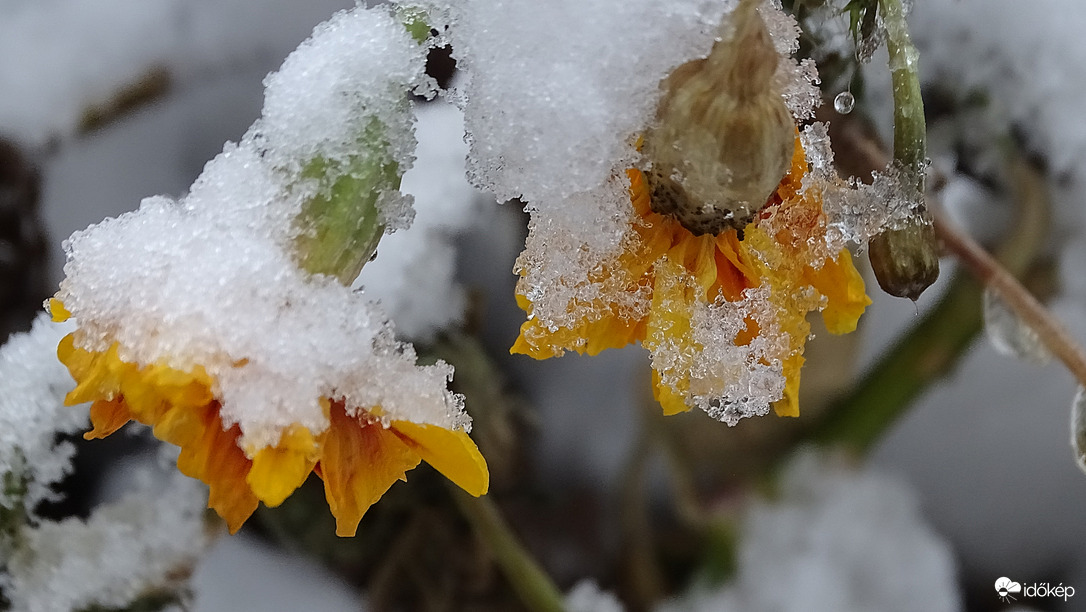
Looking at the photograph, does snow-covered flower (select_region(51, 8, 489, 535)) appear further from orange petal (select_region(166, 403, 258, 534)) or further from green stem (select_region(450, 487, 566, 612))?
green stem (select_region(450, 487, 566, 612))

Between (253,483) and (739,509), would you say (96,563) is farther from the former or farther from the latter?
(739,509)

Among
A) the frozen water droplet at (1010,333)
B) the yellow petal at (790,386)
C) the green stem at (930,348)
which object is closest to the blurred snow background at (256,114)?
the green stem at (930,348)

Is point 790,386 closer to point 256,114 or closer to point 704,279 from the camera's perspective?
point 704,279

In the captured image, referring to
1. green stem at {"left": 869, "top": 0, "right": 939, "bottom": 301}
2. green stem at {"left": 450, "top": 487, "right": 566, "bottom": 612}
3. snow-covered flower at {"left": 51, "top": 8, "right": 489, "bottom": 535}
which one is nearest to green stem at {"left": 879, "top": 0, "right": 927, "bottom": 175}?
green stem at {"left": 869, "top": 0, "right": 939, "bottom": 301}

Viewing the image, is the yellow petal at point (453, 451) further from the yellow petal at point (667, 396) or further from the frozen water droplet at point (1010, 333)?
the frozen water droplet at point (1010, 333)

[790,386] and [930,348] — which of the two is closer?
[790,386]

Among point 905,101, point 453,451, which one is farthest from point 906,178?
point 453,451
